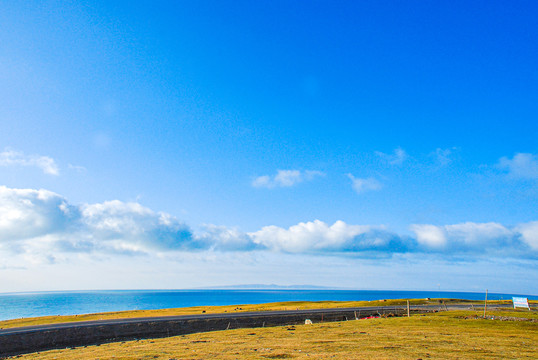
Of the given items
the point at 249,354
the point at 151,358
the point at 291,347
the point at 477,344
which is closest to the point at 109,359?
the point at 151,358

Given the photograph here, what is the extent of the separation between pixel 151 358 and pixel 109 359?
2791mm

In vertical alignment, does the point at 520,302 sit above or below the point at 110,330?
above

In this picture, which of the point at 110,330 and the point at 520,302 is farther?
the point at 520,302

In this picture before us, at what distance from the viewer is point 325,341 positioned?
2656 cm

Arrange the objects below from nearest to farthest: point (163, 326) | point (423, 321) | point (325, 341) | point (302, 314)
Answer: point (325, 341) → point (423, 321) → point (163, 326) → point (302, 314)

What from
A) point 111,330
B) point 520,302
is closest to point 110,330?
point 111,330

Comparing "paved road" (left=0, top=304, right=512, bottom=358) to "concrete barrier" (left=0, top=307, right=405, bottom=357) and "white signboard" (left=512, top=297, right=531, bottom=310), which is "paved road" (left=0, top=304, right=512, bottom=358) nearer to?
"concrete barrier" (left=0, top=307, right=405, bottom=357)

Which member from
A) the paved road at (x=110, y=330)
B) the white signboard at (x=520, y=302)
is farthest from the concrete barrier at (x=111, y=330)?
the white signboard at (x=520, y=302)

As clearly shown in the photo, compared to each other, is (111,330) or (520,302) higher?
(520,302)

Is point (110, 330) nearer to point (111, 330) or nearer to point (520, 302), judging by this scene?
point (111, 330)

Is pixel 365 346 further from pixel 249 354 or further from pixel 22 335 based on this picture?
pixel 22 335

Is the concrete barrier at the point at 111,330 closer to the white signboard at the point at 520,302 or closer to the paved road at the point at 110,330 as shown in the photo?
the paved road at the point at 110,330

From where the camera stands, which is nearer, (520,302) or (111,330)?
(111,330)

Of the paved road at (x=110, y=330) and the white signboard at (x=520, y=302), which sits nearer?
the paved road at (x=110, y=330)
